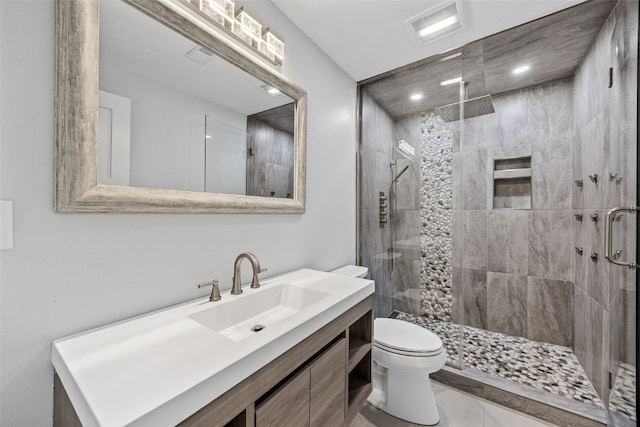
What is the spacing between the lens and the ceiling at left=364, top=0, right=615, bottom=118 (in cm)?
168

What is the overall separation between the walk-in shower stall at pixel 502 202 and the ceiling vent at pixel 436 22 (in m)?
0.29

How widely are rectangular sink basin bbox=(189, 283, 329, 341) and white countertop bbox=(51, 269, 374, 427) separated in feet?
0.31

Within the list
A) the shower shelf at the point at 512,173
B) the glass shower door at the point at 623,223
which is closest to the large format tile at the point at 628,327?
the glass shower door at the point at 623,223

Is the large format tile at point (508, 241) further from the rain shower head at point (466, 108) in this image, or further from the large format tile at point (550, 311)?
the rain shower head at point (466, 108)

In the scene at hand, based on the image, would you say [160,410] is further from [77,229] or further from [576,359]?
[576,359]

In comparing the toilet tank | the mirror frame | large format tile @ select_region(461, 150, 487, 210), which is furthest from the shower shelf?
the mirror frame

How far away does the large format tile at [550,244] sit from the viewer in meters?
2.32

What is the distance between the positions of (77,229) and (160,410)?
24.7 inches

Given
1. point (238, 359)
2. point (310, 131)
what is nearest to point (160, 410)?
point (238, 359)

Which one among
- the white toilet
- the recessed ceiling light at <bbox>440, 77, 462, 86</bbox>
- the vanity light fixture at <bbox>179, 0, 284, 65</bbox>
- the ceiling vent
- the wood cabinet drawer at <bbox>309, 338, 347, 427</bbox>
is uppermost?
the ceiling vent

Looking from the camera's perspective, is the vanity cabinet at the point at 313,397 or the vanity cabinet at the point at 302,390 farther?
the vanity cabinet at the point at 313,397

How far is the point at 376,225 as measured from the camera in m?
2.49

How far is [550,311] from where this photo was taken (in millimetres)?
2367

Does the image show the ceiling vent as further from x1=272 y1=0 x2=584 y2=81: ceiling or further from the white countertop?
the white countertop
